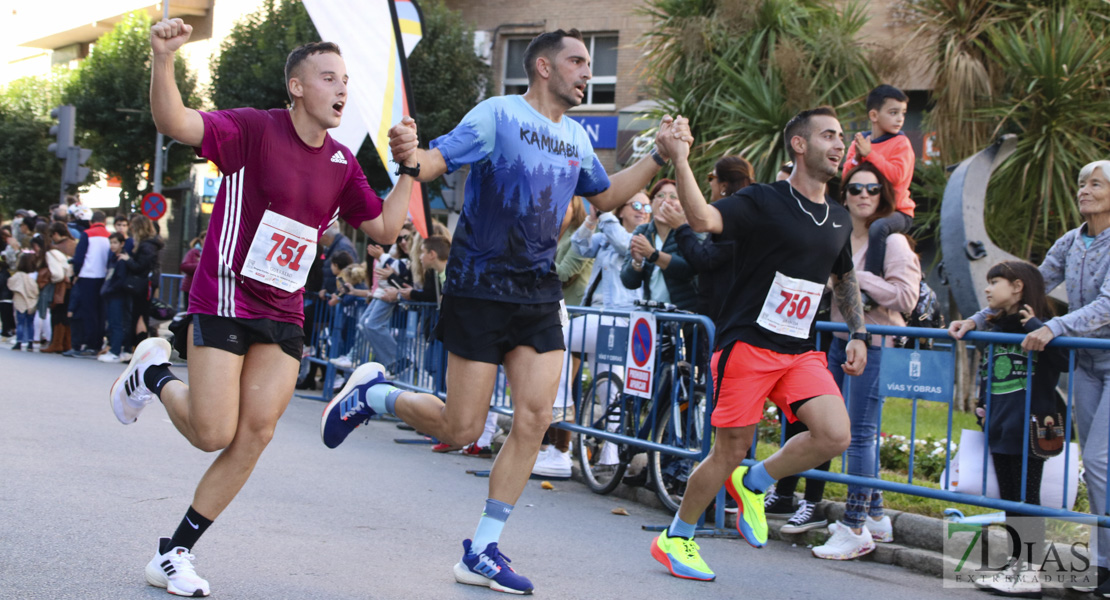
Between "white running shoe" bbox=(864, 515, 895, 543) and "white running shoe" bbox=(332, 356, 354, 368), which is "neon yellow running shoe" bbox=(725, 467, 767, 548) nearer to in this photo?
"white running shoe" bbox=(864, 515, 895, 543)

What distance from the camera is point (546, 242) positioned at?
4.50 m

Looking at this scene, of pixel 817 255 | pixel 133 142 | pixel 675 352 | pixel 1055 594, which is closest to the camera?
pixel 817 255

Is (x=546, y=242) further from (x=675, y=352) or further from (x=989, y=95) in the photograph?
(x=989, y=95)

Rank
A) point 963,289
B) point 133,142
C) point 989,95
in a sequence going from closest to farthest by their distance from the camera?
point 963,289, point 989,95, point 133,142

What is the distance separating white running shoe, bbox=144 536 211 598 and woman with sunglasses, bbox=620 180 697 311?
3.44 m

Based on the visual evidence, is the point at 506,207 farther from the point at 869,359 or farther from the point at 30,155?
the point at 30,155

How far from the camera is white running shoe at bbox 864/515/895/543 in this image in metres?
5.99

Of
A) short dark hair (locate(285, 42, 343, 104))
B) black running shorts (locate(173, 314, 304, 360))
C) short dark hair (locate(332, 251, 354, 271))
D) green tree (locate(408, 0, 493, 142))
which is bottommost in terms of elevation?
black running shorts (locate(173, 314, 304, 360))

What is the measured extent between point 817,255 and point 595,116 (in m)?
19.1

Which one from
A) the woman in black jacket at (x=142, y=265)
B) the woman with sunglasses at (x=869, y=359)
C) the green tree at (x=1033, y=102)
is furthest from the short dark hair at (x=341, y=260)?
the woman with sunglasses at (x=869, y=359)

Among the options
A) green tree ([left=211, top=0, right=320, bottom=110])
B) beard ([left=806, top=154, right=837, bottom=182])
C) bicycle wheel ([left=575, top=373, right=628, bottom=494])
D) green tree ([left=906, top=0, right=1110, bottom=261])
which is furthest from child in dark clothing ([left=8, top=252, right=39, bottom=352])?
→ beard ([left=806, top=154, right=837, bottom=182])

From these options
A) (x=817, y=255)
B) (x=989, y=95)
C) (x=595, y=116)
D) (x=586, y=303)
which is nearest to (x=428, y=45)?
(x=595, y=116)

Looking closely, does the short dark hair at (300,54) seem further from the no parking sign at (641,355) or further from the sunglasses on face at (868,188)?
the no parking sign at (641,355)

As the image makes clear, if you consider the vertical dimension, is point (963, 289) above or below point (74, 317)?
above
